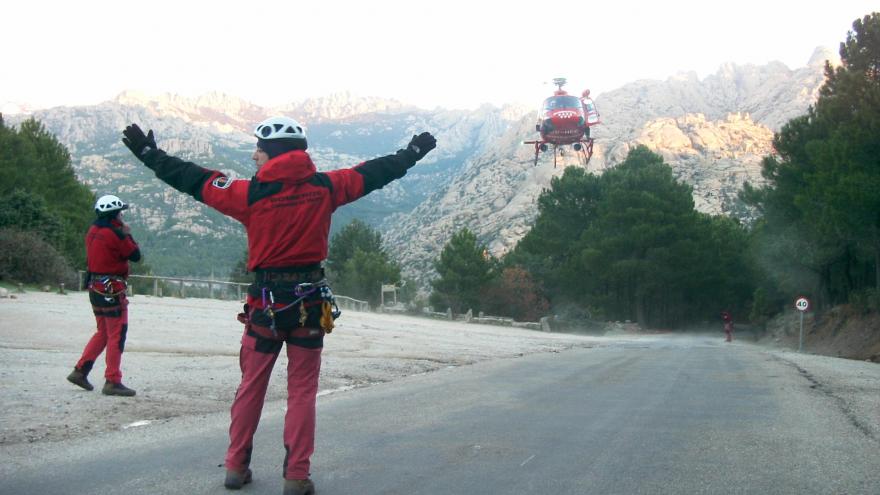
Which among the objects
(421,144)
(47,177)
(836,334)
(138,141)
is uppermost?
(47,177)

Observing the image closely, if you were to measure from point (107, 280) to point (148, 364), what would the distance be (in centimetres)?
331

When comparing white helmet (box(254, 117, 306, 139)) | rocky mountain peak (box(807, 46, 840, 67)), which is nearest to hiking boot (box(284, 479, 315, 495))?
white helmet (box(254, 117, 306, 139))

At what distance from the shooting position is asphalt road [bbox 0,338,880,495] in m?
5.01

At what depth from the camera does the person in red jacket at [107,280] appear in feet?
27.3

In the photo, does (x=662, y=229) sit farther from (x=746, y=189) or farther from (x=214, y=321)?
(x=214, y=321)

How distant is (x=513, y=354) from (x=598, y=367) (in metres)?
3.48

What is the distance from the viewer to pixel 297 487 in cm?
455

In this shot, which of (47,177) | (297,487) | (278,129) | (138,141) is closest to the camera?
(297,487)

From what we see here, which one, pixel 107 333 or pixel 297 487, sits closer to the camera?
pixel 297 487

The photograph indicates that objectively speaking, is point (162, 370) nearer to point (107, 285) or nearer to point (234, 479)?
point (107, 285)

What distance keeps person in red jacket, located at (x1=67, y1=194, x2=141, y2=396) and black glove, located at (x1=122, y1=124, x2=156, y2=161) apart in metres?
3.40

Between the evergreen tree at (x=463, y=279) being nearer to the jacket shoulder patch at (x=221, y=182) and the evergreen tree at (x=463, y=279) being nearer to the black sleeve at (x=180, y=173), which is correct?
the black sleeve at (x=180, y=173)

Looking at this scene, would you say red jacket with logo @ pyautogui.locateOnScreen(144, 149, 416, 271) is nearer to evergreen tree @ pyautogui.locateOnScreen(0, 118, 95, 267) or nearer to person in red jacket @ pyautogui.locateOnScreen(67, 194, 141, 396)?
person in red jacket @ pyautogui.locateOnScreen(67, 194, 141, 396)

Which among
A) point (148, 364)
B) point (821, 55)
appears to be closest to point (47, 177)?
point (148, 364)
